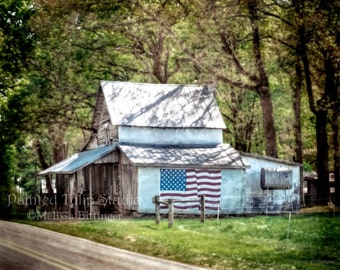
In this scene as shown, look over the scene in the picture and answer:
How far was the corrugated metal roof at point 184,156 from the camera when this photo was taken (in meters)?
25.2

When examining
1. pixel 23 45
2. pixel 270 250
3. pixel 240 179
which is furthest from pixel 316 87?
pixel 23 45

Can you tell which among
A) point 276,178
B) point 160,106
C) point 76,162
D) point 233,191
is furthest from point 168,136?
point 276,178

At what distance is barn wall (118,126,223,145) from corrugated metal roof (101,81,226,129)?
0.73 feet

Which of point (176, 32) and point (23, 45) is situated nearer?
point (23, 45)

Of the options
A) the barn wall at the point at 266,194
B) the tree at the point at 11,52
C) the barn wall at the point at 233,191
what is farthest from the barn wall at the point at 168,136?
the tree at the point at 11,52

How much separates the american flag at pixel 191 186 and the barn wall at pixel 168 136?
7.27 ft

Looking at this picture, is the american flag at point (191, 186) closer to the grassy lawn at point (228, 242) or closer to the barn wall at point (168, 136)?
the barn wall at point (168, 136)

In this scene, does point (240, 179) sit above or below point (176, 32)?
below

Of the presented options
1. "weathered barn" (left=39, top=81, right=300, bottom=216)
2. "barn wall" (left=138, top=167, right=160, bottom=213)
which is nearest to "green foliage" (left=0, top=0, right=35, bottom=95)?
"weathered barn" (left=39, top=81, right=300, bottom=216)

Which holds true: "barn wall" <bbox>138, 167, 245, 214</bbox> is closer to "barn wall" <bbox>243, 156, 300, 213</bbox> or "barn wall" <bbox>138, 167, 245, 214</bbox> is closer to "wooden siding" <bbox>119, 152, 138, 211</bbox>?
"wooden siding" <bbox>119, 152, 138, 211</bbox>

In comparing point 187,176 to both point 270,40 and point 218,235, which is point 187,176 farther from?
point 218,235

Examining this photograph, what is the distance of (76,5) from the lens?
22.2 metres

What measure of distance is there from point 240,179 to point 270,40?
550cm

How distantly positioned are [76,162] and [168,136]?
4210mm
